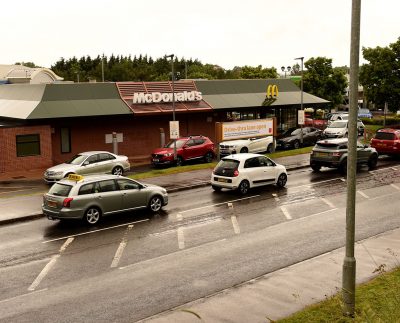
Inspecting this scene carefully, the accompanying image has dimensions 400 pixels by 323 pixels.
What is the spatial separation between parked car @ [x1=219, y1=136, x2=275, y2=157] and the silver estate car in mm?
15320

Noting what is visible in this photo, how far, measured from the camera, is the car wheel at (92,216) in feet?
58.2

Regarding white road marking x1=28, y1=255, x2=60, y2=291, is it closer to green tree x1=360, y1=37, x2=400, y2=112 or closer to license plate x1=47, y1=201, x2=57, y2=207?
license plate x1=47, y1=201, x2=57, y2=207

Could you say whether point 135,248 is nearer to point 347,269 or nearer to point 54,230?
point 54,230

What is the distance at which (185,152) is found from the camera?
1277 inches

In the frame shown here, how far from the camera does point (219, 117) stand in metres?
43.2

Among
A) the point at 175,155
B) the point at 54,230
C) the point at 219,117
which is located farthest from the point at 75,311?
the point at 219,117

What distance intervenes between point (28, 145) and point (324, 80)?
40.6 m

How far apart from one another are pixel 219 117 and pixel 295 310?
1319 inches

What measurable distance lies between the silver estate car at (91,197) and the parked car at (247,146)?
50.3 ft

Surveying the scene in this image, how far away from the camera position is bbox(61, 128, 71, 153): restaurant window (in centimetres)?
3444

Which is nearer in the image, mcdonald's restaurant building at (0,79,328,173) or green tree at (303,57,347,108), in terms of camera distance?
mcdonald's restaurant building at (0,79,328,173)

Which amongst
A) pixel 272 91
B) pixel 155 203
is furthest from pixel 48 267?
pixel 272 91

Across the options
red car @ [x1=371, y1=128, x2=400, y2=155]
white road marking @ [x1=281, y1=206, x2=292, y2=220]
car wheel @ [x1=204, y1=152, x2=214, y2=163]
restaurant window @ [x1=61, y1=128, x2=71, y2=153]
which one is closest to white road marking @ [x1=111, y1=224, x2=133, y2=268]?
white road marking @ [x1=281, y1=206, x2=292, y2=220]

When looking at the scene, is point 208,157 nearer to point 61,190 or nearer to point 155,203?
point 155,203
